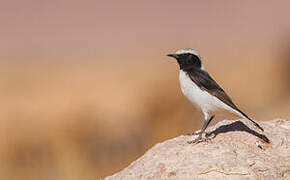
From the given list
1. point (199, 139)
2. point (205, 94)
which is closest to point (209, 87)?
point (205, 94)

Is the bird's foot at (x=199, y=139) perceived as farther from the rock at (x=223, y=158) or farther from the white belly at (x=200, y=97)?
the white belly at (x=200, y=97)

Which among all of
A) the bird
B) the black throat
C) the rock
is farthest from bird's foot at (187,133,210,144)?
the black throat

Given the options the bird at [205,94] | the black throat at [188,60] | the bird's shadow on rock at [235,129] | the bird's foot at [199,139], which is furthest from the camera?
the black throat at [188,60]

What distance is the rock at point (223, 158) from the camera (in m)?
7.40

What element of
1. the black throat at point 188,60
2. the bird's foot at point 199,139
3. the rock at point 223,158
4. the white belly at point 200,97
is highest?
the black throat at point 188,60

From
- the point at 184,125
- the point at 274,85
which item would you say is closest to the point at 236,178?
the point at 184,125

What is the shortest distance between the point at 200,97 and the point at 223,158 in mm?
1657

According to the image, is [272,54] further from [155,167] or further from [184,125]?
[155,167]

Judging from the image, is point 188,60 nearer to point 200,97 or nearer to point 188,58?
point 188,58

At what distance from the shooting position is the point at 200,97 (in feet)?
29.8

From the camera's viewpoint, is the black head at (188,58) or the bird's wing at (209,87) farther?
the black head at (188,58)

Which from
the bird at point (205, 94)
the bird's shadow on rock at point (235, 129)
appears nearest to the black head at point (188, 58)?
the bird at point (205, 94)

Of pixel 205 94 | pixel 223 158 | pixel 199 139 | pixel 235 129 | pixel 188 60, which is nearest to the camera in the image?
pixel 223 158

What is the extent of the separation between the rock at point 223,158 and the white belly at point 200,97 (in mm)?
568
